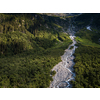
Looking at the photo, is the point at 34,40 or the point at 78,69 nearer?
the point at 78,69

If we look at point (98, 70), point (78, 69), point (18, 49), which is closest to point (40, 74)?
point (78, 69)

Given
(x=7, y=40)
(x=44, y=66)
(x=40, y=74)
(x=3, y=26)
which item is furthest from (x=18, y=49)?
(x=40, y=74)

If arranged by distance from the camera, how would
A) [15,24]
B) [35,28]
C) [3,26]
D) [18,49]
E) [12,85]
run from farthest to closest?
[35,28], [15,24], [3,26], [18,49], [12,85]

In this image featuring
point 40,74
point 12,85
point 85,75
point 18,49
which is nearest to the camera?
point 12,85

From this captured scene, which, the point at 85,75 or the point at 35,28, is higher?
the point at 35,28

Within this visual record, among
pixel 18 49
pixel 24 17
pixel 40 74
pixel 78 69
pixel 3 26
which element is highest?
pixel 24 17

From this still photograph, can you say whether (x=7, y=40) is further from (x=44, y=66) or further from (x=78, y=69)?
(x=78, y=69)
